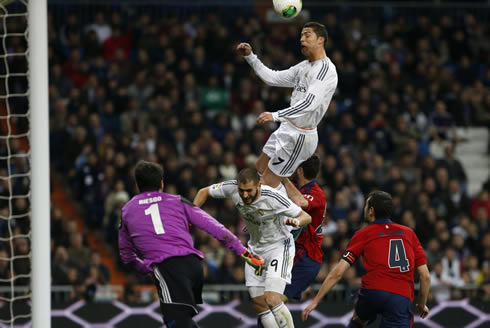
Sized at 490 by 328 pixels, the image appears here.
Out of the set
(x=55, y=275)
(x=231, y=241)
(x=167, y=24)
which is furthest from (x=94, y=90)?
(x=231, y=241)

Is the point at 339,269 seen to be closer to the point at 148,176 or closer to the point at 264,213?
the point at 264,213

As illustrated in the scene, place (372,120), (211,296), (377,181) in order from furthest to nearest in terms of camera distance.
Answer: (372,120) < (377,181) < (211,296)

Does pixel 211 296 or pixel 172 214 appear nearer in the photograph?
pixel 172 214

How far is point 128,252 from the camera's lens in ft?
23.5

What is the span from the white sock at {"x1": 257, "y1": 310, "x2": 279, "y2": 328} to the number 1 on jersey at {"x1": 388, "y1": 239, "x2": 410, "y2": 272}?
1.22 m

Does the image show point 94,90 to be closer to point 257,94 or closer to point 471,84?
point 257,94

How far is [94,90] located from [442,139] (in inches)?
254

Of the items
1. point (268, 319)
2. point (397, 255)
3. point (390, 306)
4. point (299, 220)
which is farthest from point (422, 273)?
point (268, 319)

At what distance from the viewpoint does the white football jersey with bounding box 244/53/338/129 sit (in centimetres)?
780

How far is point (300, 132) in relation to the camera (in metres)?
8.02

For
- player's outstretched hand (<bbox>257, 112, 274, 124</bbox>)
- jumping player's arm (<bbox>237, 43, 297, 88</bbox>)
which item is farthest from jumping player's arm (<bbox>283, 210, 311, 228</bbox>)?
jumping player's arm (<bbox>237, 43, 297, 88</bbox>)

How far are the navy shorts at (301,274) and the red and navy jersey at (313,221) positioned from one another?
0.05m

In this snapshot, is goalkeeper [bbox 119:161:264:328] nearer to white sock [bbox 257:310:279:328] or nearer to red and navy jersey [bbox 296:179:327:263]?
white sock [bbox 257:310:279:328]

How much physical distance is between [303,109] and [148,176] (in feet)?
5.35
